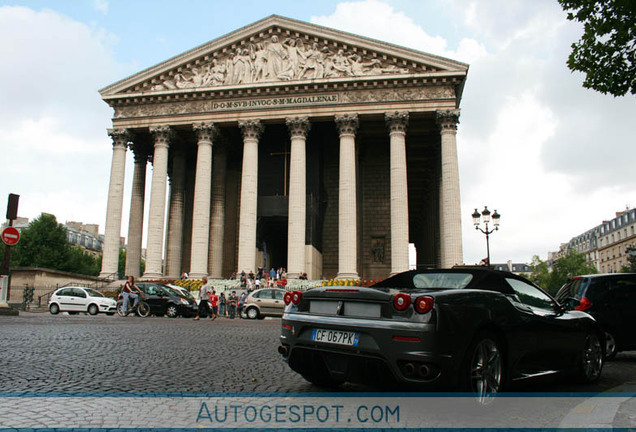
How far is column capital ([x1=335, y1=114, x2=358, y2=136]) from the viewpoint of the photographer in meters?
32.1

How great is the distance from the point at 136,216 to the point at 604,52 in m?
31.1

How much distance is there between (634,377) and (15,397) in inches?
295

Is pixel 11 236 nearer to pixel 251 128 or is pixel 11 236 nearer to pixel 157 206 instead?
pixel 157 206

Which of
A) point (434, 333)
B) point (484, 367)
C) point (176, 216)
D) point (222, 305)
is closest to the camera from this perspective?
point (434, 333)

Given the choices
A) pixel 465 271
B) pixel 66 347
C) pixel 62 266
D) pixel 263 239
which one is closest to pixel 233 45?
pixel 263 239

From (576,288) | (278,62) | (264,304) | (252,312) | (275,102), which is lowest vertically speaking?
(252,312)

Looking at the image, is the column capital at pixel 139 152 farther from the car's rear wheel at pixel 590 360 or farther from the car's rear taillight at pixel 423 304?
the car's rear taillight at pixel 423 304

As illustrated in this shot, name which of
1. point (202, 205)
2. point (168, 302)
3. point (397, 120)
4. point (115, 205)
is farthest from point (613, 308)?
point (115, 205)

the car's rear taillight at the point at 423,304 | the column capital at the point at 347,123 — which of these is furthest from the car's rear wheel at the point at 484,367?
the column capital at the point at 347,123

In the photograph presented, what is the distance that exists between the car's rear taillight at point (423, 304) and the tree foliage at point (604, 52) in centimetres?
1064

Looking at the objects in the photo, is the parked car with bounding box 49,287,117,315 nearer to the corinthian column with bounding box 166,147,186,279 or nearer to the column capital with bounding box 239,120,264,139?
the corinthian column with bounding box 166,147,186,279

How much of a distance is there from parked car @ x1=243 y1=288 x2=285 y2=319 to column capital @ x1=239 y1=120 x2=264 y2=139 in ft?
43.9

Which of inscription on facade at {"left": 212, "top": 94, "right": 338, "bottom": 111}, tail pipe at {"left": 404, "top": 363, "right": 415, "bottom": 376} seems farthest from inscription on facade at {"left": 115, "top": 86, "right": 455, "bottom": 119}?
tail pipe at {"left": 404, "top": 363, "right": 415, "bottom": 376}

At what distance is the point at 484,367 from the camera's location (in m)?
4.78
